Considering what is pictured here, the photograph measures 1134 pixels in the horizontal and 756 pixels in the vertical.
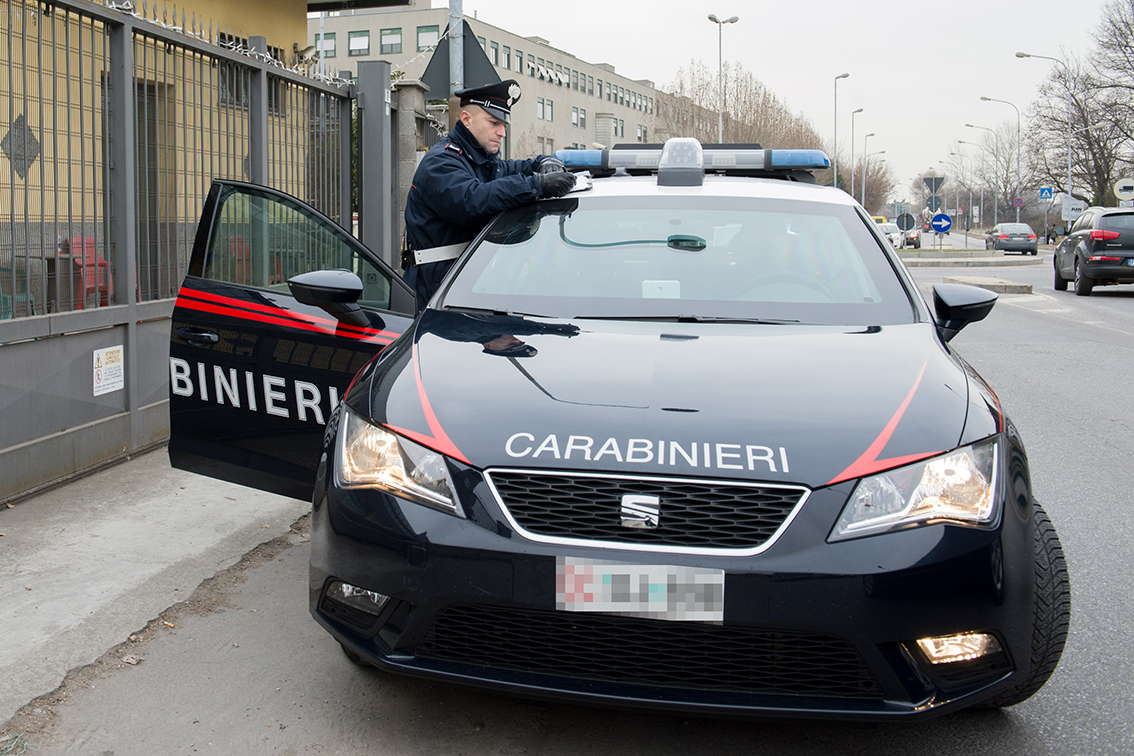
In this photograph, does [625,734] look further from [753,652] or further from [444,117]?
[444,117]

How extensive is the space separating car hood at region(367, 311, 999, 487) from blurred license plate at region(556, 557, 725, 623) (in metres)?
0.21

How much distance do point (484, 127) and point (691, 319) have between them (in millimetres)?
2063

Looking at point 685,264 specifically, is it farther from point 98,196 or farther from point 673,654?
point 98,196

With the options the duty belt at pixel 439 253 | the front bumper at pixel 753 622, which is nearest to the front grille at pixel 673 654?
the front bumper at pixel 753 622

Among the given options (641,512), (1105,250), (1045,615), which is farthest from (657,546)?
(1105,250)

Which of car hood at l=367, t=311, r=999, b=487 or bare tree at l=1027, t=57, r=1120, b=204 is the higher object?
bare tree at l=1027, t=57, r=1120, b=204

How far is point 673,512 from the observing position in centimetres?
232

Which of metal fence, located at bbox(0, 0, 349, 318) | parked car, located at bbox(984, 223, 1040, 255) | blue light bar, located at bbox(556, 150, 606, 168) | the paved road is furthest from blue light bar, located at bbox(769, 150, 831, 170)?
parked car, located at bbox(984, 223, 1040, 255)

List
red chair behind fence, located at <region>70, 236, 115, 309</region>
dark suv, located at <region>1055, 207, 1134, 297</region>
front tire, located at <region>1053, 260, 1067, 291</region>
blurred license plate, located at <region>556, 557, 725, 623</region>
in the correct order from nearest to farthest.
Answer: blurred license plate, located at <region>556, 557, 725, 623</region> → red chair behind fence, located at <region>70, 236, 115, 309</region> → dark suv, located at <region>1055, 207, 1134, 297</region> → front tire, located at <region>1053, 260, 1067, 291</region>

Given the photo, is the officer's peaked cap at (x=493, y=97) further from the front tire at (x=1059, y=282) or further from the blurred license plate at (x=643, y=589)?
the front tire at (x=1059, y=282)

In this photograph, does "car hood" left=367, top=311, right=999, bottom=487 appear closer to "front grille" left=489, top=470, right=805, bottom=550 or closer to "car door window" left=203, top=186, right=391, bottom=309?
"front grille" left=489, top=470, right=805, bottom=550

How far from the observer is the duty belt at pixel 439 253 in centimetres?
457

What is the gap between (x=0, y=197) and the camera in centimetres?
487

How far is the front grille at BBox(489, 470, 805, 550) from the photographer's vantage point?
90.7 inches
